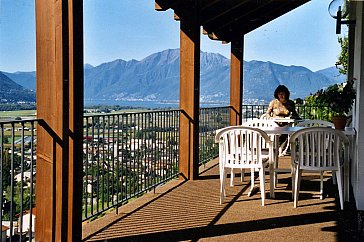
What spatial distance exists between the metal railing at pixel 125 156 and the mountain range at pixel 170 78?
1.42ft

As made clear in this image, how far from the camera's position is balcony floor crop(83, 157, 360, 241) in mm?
4219

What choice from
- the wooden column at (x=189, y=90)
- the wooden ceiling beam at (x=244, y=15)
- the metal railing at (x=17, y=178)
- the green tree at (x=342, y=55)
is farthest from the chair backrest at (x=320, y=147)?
the green tree at (x=342, y=55)

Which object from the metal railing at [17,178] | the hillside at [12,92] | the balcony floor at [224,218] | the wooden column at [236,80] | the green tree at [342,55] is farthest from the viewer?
the green tree at [342,55]

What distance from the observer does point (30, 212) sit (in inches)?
141

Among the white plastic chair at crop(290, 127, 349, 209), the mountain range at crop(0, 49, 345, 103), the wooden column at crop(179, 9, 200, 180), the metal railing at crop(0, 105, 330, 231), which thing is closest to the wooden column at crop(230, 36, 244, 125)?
the mountain range at crop(0, 49, 345, 103)

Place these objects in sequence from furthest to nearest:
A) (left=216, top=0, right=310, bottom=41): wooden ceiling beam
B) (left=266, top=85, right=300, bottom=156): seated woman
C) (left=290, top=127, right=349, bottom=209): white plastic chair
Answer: (left=216, top=0, right=310, bottom=41): wooden ceiling beam < (left=266, top=85, right=300, bottom=156): seated woman < (left=290, top=127, right=349, bottom=209): white plastic chair

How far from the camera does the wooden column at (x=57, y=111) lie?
3.54 metres

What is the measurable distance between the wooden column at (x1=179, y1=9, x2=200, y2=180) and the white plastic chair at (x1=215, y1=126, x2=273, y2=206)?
1616 mm

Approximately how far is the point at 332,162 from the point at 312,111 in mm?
6480

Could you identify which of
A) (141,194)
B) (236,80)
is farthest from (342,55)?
(141,194)

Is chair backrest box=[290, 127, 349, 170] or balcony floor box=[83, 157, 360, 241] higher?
chair backrest box=[290, 127, 349, 170]

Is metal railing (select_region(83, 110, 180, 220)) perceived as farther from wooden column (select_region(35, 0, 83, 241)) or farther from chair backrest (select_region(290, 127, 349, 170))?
chair backrest (select_region(290, 127, 349, 170))

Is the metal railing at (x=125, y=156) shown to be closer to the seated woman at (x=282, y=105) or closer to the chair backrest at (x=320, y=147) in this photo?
the chair backrest at (x=320, y=147)

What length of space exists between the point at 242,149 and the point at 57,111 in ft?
8.38
